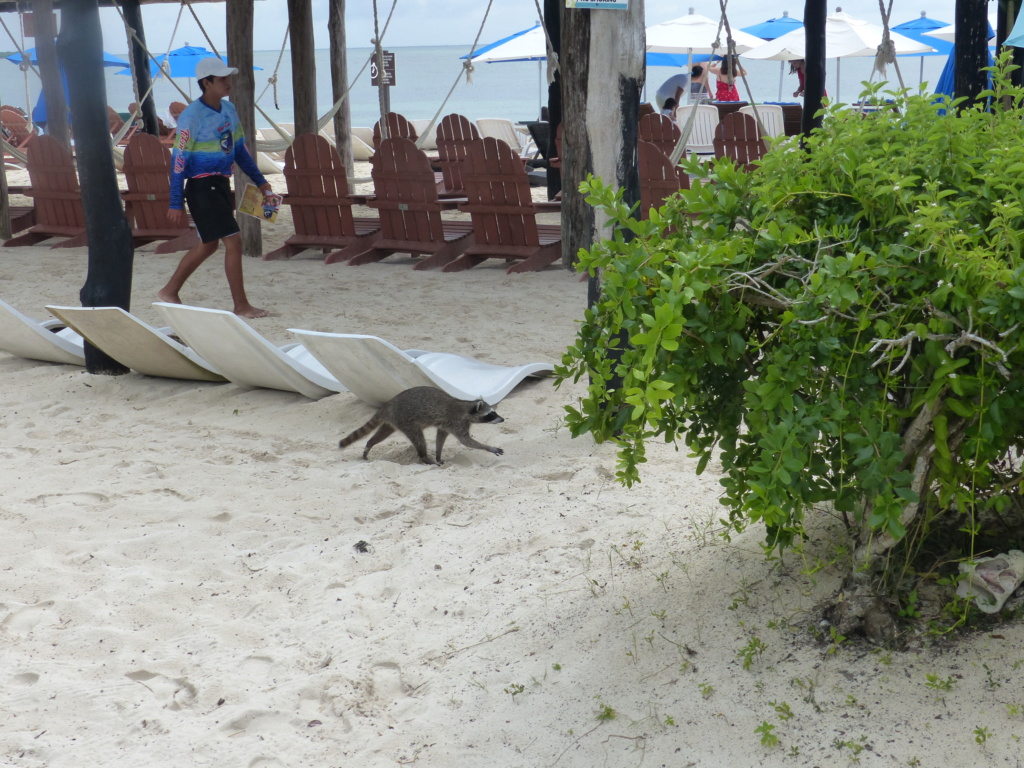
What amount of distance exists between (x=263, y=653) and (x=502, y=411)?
236 cm

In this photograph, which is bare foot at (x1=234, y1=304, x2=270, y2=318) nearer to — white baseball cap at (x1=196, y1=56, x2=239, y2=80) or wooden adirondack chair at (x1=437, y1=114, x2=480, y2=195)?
white baseball cap at (x1=196, y1=56, x2=239, y2=80)

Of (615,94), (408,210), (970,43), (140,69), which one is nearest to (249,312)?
(408,210)

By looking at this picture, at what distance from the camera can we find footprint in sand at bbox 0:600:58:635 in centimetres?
321

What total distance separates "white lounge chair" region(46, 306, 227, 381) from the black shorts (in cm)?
170

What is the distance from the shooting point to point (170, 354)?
5.64 metres

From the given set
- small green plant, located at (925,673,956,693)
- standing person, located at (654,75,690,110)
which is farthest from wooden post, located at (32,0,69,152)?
small green plant, located at (925,673,956,693)

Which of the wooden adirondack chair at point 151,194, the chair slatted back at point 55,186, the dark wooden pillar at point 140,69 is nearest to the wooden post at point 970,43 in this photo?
the wooden adirondack chair at point 151,194

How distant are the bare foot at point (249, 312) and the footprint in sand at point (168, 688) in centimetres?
484

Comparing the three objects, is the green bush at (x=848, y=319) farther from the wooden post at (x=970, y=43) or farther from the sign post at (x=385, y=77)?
the sign post at (x=385, y=77)

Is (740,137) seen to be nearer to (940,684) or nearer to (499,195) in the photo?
(499,195)

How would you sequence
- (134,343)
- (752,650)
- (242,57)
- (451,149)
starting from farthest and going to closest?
(451,149), (242,57), (134,343), (752,650)

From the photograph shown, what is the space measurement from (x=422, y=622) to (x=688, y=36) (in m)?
17.8

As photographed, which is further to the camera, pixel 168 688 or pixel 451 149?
pixel 451 149

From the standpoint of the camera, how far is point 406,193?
9586mm
